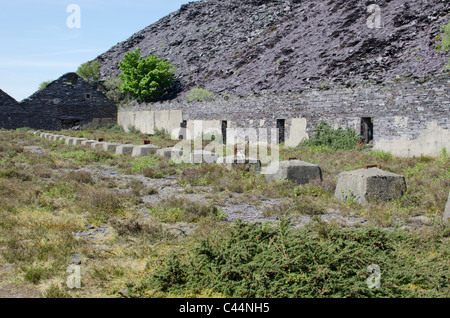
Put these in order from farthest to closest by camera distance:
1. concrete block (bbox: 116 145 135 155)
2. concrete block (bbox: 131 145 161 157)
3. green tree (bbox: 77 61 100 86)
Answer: green tree (bbox: 77 61 100 86)
concrete block (bbox: 116 145 135 155)
concrete block (bbox: 131 145 161 157)

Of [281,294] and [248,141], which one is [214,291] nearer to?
[281,294]

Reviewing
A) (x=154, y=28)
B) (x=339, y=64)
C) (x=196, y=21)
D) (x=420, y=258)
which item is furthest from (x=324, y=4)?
(x=420, y=258)

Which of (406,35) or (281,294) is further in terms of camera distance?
(406,35)

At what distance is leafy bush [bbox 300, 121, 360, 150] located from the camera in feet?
58.6

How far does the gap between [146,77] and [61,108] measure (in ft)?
29.2

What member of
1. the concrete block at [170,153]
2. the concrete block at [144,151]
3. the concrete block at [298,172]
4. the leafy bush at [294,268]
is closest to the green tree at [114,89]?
the concrete block at [144,151]

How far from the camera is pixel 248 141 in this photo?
23.4m

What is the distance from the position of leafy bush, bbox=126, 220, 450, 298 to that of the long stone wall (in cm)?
1144

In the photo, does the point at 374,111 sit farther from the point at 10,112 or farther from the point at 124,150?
the point at 10,112
